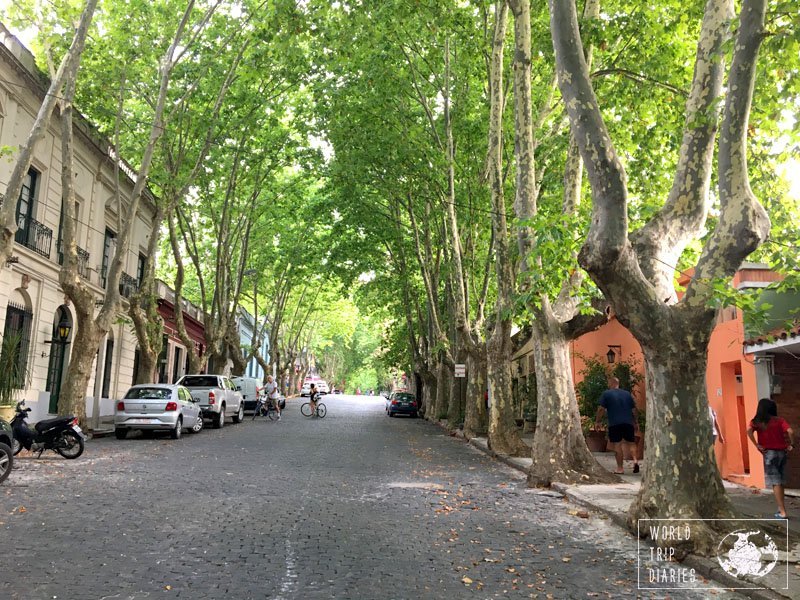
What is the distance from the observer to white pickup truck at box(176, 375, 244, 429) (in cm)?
2219

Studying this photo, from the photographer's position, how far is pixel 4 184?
17438 millimetres

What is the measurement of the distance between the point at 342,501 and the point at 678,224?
17.8 feet

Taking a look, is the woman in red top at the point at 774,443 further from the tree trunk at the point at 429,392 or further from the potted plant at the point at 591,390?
the tree trunk at the point at 429,392

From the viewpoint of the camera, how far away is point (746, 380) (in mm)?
11430

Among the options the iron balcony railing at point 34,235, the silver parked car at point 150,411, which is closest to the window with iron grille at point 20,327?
the iron balcony railing at point 34,235

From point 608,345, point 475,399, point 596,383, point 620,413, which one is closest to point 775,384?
point 620,413

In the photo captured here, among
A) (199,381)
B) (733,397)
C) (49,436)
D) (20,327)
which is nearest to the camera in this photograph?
(49,436)

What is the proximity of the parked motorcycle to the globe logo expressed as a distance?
36.4ft

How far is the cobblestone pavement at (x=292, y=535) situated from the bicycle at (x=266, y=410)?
52.4 ft

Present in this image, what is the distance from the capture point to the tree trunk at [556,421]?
1098 cm

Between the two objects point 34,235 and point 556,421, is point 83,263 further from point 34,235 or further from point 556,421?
point 556,421

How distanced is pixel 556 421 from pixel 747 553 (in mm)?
5097

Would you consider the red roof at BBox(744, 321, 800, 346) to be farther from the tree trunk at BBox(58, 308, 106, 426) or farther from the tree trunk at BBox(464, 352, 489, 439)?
the tree trunk at BBox(58, 308, 106, 426)

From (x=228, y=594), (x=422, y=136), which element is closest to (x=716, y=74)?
(x=228, y=594)
